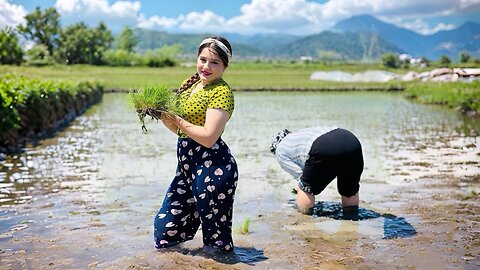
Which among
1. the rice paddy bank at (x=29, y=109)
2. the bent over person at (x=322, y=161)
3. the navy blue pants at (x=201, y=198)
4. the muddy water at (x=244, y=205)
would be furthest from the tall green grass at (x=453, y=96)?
the navy blue pants at (x=201, y=198)

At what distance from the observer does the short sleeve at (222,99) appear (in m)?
4.02

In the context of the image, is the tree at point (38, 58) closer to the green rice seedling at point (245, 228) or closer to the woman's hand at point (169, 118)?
the green rice seedling at point (245, 228)

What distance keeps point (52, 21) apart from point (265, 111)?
4148cm

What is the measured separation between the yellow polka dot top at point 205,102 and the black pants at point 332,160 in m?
1.57

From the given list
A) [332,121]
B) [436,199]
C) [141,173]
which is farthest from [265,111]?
[436,199]

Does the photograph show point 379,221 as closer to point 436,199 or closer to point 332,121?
point 436,199

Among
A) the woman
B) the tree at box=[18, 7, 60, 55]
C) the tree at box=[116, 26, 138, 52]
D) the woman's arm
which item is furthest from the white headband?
the tree at box=[116, 26, 138, 52]

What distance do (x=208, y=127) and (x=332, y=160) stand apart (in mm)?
1792

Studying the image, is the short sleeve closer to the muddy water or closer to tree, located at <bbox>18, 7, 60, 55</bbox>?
the muddy water

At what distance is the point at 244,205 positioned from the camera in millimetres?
6348

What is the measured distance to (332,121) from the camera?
55.4ft

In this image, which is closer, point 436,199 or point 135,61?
point 436,199

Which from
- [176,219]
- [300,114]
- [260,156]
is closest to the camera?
[176,219]

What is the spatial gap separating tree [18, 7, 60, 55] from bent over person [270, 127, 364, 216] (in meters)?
44.0
